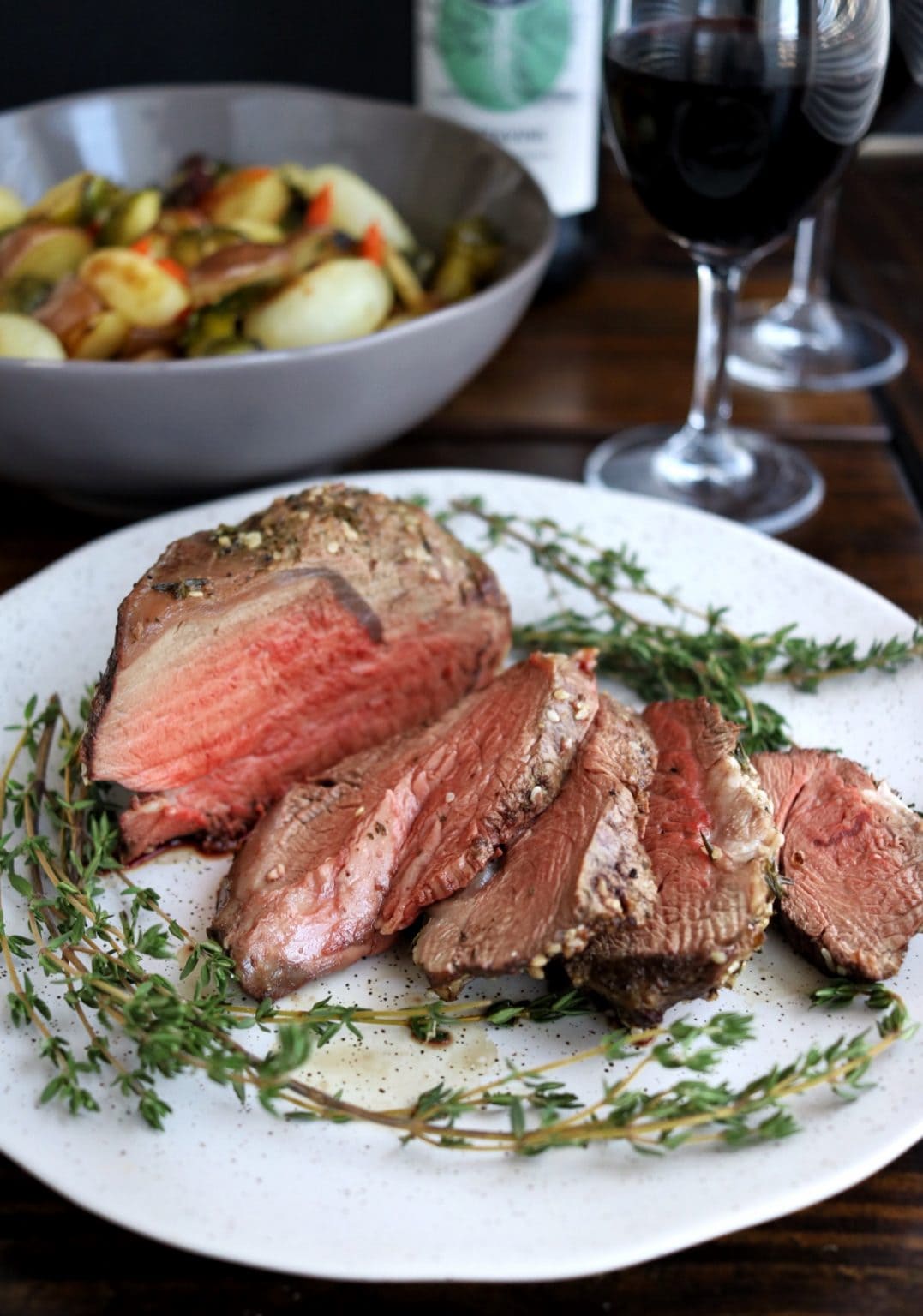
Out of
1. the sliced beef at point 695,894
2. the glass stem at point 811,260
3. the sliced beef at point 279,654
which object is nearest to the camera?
the sliced beef at point 695,894

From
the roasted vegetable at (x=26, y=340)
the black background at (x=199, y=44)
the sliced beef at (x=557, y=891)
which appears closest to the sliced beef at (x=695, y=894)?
the sliced beef at (x=557, y=891)

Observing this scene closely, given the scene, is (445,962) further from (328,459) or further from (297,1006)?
(328,459)

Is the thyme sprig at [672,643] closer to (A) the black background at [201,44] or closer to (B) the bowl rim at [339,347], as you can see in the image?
(B) the bowl rim at [339,347]

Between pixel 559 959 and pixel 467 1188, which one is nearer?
pixel 467 1188

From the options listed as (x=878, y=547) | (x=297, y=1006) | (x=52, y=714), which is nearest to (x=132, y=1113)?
(x=297, y=1006)

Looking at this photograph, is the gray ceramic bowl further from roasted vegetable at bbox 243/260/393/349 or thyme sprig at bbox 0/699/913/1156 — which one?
thyme sprig at bbox 0/699/913/1156

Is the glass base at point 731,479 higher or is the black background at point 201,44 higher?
the black background at point 201,44

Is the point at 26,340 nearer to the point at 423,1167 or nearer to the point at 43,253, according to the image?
the point at 43,253

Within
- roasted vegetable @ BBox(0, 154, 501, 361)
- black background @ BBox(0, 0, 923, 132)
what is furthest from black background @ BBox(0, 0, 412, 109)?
roasted vegetable @ BBox(0, 154, 501, 361)
